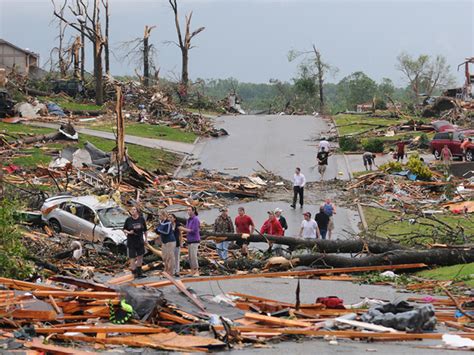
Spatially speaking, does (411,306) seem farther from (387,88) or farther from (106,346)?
(387,88)

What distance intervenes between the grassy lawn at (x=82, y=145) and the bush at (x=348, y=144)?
823cm

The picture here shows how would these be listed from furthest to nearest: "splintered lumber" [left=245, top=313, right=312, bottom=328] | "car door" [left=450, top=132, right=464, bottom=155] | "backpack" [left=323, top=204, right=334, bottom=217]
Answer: "car door" [left=450, top=132, right=464, bottom=155] < "backpack" [left=323, top=204, right=334, bottom=217] < "splintered lumber" [left=245, top=313, right=312, bottom=328]

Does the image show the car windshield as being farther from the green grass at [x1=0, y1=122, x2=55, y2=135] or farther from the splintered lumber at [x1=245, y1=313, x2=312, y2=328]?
the green grass at [x1=0, y1=122, x2=55, y2=135]

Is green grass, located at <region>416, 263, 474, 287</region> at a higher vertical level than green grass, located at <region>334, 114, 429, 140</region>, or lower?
lower

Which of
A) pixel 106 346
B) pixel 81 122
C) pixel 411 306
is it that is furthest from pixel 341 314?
pixel 81 122

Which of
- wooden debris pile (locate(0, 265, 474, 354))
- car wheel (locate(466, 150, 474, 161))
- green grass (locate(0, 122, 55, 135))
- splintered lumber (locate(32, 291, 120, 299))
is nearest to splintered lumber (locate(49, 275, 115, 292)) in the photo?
wooden debris pile (locate(0, 265, 474, 354))

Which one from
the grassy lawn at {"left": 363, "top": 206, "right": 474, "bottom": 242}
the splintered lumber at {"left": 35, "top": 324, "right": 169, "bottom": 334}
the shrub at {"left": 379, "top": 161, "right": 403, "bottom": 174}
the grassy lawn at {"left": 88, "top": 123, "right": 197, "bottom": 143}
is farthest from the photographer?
the grassy lawn at {"left": 88, "top": 123, "right": 197, "bottom": 143}

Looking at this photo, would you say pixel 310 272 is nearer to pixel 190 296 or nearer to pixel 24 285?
pixel 190 296

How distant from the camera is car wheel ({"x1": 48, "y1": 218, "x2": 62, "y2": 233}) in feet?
88.3

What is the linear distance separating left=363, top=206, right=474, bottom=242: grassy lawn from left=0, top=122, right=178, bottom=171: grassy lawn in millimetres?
11347

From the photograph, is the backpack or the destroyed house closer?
the backpack

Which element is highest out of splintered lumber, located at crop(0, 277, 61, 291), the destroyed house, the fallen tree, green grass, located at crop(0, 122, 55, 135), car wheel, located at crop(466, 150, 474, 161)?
the destroyed house

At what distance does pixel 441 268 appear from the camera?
21.7 m

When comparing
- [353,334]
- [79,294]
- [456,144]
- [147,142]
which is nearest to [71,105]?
[147,142]
